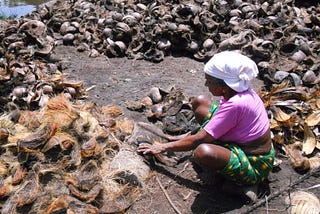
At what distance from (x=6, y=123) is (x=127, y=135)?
0.86 meters

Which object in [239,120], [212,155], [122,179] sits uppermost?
[239,120]

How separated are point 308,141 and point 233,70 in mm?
1092

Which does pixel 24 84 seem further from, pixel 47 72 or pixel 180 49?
pixel 180 49

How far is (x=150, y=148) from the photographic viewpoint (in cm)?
283

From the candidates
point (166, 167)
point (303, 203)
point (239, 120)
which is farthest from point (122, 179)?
point (303, 203)

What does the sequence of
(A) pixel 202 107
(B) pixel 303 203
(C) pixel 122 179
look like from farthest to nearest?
(A) pixel 202 107
(C) pixel 122 179
(B) pixel 303 203

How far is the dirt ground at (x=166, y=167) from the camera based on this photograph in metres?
2.63

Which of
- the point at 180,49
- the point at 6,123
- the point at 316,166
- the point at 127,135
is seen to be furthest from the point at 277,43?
the point at 6,123

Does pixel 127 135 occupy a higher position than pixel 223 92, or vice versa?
pixel 223 92

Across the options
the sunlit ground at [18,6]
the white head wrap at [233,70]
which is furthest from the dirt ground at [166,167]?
the sunlit ground at [18,6]

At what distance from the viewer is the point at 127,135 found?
3.15m

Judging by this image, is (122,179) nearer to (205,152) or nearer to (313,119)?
(205,152)

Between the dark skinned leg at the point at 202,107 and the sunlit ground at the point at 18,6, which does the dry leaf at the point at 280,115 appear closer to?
the dark skinned leg at the point at 202,107

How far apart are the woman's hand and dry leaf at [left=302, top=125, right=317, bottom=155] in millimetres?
1065
